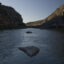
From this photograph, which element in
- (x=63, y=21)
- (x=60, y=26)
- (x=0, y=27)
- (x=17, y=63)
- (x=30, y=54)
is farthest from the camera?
(x=63, y=21)

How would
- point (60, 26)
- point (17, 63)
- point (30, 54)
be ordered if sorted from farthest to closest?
point (60, 26), point (30, 54), point (17, 63)

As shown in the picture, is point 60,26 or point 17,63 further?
point 60,26

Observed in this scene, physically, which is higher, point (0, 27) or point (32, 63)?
point (32, 63)

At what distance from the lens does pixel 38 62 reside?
14.0 m

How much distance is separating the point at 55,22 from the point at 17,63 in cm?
18325

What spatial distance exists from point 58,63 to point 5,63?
24.6 feet

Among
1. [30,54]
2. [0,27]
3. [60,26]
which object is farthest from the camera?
[60,26]

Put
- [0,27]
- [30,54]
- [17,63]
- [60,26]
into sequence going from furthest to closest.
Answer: [60,26], [0,27], [30,54], [17,63]

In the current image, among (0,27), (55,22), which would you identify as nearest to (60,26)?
(55,22)

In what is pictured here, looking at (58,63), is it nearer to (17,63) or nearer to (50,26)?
(17,63)

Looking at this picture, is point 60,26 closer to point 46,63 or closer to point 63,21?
point 63,21

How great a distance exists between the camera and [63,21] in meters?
200

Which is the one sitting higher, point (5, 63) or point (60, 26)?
point (5, 63)

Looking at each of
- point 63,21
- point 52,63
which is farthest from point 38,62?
point 63,21
